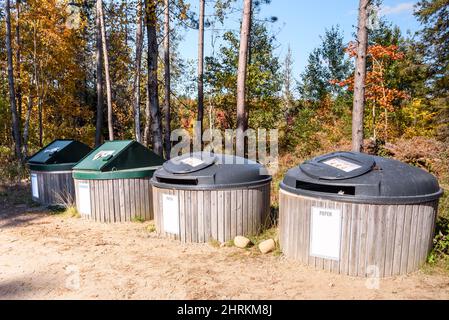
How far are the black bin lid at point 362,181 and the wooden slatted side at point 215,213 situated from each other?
3.16 ft

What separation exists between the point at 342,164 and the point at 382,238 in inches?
38.2

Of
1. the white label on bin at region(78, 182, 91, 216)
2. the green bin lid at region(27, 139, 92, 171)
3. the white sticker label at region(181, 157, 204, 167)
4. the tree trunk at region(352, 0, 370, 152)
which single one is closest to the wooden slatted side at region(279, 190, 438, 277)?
the white sticker label at region(181, 157, 204, 167)

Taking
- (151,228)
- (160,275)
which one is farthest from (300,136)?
(160,275)

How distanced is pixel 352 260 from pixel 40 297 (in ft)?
11.3

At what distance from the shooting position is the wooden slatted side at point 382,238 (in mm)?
3553

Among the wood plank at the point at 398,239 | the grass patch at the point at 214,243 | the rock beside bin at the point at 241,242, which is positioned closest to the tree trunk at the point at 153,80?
the grass patch at the point at 214,243

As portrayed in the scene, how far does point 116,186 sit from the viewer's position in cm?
616

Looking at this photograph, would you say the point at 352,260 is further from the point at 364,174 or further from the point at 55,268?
the point at 55,268

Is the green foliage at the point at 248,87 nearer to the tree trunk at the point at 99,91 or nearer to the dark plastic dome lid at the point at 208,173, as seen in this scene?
the tree trunk at the point at 99,91

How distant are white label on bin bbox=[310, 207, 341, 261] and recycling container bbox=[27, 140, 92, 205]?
5697 mm

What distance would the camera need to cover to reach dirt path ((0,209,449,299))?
337 centimetres

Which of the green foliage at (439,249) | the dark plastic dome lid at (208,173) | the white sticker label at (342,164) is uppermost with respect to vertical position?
the white sticker label at (342,164)

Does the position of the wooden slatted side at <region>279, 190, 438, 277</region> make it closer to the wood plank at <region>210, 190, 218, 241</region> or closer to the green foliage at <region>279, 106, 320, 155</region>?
the wood plank at <region>210, 190, 218, 241</region>

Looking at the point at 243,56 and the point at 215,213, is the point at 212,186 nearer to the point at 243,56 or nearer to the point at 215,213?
the point at 215,213
